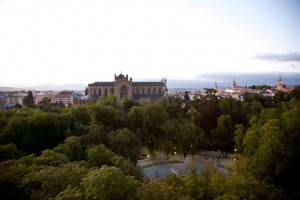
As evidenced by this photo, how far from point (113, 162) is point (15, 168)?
18.6 ft

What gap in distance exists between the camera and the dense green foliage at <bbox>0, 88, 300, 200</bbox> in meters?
14.7

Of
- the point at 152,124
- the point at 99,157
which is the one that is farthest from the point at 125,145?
the point at 152,124

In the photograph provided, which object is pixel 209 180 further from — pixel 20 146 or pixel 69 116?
pixel 69 116

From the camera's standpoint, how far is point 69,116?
31.9 meters

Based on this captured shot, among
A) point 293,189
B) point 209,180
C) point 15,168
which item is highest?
point 15,168

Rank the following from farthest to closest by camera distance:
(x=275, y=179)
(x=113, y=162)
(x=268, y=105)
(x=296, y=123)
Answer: (x=268, y=105) < (x=296, y=123) < (x=275, y=179) < (x=113, y=162)

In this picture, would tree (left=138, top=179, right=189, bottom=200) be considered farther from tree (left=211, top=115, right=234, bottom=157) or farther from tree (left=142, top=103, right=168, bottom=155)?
tree (left=211, top=115, right=234, bottom=157)

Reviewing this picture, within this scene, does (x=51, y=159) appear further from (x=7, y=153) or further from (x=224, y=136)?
(x=224, y=136)

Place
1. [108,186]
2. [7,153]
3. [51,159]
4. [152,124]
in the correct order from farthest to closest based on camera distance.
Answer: [152,124]
[7,153]
[51,159]
[108,186]

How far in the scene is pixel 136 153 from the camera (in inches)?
1036

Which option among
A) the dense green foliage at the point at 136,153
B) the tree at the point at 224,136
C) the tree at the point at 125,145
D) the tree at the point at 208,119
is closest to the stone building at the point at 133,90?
the dense green foliage at the point at 136,153

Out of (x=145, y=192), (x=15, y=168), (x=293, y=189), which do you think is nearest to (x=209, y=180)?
(x=145, y=192)

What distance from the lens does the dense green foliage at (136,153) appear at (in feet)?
48.1

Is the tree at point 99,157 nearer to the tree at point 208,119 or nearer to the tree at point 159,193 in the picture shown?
the tree at point 159,193
